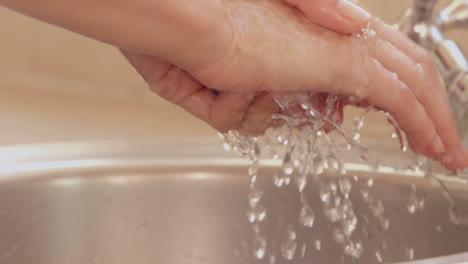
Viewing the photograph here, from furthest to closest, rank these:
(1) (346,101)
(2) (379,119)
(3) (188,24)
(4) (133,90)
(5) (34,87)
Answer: (5) (34,87) → (4) (133,90) → (2) (379,119) → (1) (346,101) → (3) (188,24)

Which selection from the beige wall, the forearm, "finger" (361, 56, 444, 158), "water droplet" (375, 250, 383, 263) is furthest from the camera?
the beige wall

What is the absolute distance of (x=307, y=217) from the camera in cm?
67

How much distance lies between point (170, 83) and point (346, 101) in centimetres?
13

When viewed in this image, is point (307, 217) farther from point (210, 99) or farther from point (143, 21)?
point (143, 21)

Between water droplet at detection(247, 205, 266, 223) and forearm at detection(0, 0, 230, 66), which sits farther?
water droplet at detection(247, 205, 266, 223)

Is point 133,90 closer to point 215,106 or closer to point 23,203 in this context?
point 23,203

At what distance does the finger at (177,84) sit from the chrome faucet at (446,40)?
0.18 meters

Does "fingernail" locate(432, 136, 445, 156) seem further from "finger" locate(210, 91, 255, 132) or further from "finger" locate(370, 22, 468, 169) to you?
"finger" locate(210, 91, 255, 132)

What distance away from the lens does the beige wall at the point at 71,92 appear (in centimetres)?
104

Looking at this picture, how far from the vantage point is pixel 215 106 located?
54cm

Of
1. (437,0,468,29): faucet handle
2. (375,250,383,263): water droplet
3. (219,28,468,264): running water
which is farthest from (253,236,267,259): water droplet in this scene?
(437,0,468,29): faucet handle

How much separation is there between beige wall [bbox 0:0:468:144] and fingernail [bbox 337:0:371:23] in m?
0.49

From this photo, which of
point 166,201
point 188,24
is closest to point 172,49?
point 188,24

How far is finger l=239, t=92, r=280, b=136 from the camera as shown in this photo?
53 cm
